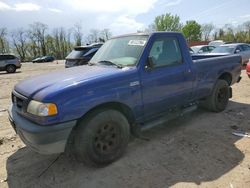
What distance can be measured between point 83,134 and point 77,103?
1.48ft

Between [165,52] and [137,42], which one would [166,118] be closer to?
[165,52]

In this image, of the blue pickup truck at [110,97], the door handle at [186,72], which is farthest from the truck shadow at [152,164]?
the door handle at [186,72]

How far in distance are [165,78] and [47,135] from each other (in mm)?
2138

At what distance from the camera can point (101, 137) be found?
3443mm

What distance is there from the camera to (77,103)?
307 cm

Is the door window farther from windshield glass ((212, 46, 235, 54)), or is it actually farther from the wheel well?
windshield glass ((212, 46, 235, 54))

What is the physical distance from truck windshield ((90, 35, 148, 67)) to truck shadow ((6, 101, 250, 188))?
1.49m

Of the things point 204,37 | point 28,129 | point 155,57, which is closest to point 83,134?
point 28,129

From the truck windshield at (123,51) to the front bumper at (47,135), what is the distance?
142 centimetres

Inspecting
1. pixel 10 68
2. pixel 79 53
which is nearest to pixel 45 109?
pixel 79 53

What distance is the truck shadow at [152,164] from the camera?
3.24 meters

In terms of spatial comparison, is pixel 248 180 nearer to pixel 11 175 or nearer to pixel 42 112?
pixel 42 112

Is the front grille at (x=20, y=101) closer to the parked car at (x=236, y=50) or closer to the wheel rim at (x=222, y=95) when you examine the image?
the wheel rim at (x=222, y=95)

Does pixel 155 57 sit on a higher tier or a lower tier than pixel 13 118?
higher
